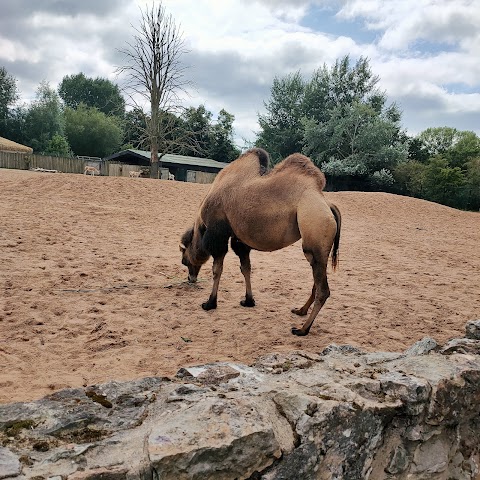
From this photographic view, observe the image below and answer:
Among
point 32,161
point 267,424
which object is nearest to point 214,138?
point 32,161

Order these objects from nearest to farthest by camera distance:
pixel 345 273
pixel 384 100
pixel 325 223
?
pixel 325 223, pixel 345 273, pixel 384 100

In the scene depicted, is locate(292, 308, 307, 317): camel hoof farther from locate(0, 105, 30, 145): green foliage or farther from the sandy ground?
locate(0, 105, 30, 145): green foliage

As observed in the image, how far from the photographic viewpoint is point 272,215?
5.19 m

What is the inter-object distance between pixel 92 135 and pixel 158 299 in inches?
1932

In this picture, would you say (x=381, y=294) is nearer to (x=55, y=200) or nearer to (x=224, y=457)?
(x=224, y=457)

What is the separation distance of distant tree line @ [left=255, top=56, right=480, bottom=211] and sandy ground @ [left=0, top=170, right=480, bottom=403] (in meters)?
16.4

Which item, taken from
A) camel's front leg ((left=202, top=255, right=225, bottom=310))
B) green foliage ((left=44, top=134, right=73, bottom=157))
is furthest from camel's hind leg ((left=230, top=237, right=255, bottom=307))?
green foliage ((left=44, top=134, right=73, bottom=157))

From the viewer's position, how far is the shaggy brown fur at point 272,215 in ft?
16.0

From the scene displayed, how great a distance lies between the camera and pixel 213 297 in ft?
19.8

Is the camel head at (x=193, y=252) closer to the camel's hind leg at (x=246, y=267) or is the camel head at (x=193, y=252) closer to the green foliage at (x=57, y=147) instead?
the camel's hind leg at (x=246, y=267)

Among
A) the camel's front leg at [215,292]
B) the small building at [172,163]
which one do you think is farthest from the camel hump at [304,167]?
the small building at [172,163]

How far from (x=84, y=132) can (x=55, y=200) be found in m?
40.6

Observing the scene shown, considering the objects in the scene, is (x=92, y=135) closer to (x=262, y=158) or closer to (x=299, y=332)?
(x=262, y=158)

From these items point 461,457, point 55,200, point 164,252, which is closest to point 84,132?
point 55,200
